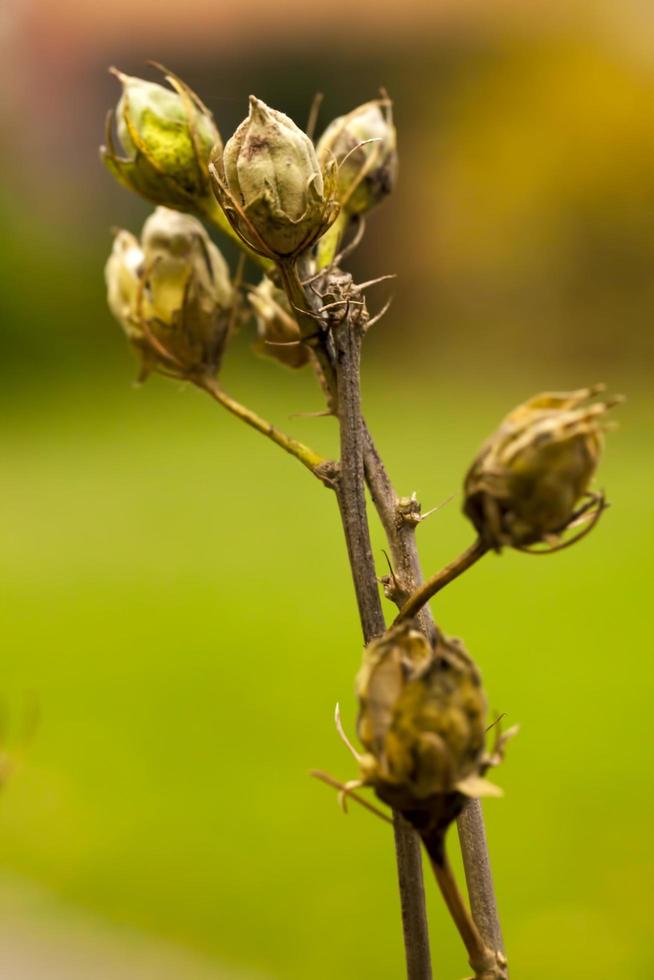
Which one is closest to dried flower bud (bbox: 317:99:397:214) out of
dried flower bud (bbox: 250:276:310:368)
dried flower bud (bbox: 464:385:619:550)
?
dried flower bud (bbox: 250:276:310:368)

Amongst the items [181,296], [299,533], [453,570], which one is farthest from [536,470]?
[299,533]

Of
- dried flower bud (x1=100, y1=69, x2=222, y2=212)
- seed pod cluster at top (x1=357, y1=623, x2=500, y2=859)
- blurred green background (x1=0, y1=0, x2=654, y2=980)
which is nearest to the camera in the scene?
seed pod cluster at top (x1=357, y1=623, x2=500, y2=859)

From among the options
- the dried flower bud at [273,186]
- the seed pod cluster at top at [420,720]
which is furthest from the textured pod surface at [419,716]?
the dried flower bud at [273,186]

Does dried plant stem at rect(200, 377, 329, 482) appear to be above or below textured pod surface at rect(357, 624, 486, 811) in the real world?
above

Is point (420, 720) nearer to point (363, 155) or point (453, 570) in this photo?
point (453, 570)

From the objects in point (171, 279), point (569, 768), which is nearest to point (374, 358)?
point (569, 768)

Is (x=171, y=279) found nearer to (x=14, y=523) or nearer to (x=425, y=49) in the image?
(x=14, y=523)

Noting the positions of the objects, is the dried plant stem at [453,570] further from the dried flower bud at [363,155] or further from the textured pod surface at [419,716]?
the dried flower bud at [363,155]

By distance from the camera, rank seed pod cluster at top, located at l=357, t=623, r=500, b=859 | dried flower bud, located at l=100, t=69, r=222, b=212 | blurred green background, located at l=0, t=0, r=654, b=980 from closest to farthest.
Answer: seed pod cluster at top, located at l=357, t=623, r=500, b=859 < dried flower bud, located at l=100, t=69, r=222, b=212 < blurred green background, located at l=0, t=0, r=654, b=980

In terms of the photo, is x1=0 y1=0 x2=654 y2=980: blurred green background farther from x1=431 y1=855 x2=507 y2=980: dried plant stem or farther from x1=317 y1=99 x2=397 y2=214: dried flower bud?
x1=317 y1=99 x2=397 y2=214: dried flower bud
